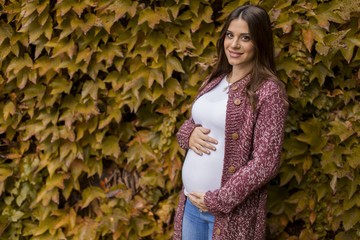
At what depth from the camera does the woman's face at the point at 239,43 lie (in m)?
1.63

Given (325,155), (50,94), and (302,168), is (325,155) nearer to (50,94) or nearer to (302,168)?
(302,168)

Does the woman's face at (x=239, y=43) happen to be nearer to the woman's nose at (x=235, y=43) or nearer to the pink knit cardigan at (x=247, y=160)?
the woman's nose at (x=235, y=43)

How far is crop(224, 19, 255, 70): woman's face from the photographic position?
163 cm

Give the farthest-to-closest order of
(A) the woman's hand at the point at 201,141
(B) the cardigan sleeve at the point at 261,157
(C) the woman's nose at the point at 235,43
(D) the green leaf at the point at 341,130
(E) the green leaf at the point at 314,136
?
(E) the green leaf at the point at 314,136 < (D) the green leaf at the point at 341,130 < (A) the woman's hand at the point at 201,141 < (C) the woman's nose at the point at 235,43 < (B) the cardigan sleeve at the point at 261,157

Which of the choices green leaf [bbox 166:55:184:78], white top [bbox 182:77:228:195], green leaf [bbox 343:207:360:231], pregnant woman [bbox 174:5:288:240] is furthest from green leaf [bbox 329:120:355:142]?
green leaf [bbox 166:55:184:78]

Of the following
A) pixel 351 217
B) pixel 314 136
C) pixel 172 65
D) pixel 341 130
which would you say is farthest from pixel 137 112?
pixel 351 217

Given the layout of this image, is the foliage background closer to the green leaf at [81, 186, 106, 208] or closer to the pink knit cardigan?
the green leaf at [81, 186, 106, 208]

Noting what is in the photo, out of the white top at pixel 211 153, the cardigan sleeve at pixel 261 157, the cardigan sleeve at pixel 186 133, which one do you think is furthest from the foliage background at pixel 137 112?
the cardigan sleeve at pixel 261 157

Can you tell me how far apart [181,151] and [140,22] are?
913mm

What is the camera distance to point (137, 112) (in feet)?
8.52

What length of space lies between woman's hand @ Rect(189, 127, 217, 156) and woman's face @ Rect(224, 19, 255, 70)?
387 mm

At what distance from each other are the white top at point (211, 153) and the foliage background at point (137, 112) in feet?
1.87

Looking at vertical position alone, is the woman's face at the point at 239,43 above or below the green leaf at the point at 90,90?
above

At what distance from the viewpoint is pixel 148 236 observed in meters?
2.72
